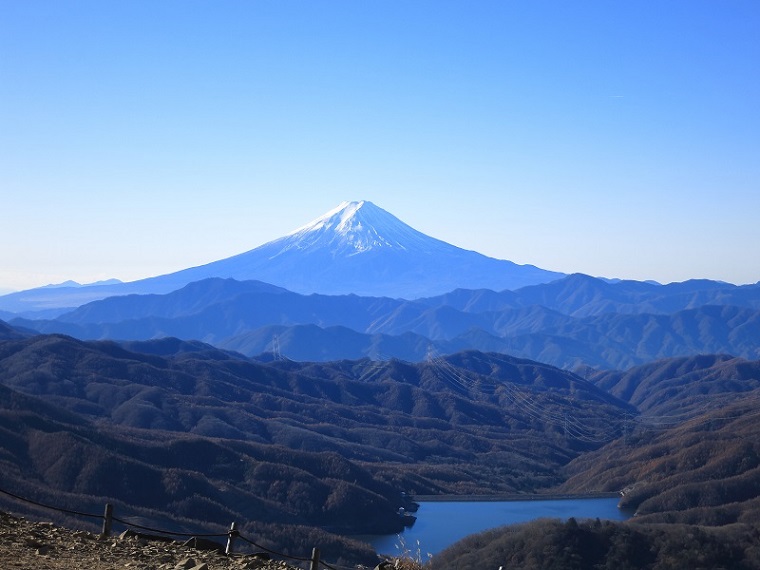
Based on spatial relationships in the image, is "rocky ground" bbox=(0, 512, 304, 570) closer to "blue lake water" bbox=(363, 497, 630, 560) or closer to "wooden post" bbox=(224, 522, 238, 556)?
"wooden post" bbox=(224, 522, 238, 556)

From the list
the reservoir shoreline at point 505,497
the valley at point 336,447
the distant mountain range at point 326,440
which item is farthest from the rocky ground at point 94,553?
the reservoir shoreline at point 505,497

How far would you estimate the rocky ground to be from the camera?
1221 cm

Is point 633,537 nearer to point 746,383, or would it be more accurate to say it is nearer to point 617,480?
point 617,480

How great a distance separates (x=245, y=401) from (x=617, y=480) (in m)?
49.9

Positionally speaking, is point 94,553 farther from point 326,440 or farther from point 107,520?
point 326,440

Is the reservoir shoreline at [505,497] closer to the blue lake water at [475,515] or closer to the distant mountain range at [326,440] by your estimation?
the blue lake water at [475,515]

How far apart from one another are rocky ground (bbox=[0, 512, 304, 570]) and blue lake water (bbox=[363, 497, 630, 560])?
44.6 meters

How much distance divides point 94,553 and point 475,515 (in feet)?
211

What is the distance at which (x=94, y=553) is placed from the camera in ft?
42.5

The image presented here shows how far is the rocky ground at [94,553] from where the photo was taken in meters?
12.2

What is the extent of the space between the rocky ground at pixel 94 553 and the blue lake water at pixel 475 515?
44567mm

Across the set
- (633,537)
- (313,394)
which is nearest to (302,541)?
(633,537)

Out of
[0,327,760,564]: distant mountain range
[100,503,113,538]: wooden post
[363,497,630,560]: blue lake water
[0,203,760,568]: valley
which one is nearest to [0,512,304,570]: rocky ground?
[100,503,113,538]: wooden post

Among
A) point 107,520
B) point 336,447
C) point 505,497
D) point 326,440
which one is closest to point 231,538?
point 107,520
